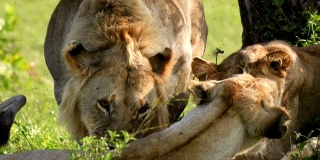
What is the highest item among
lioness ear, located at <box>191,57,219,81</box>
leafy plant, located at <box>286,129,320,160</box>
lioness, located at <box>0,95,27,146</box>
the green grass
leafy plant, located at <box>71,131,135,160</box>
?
lioness ear, located at <box>191,57,219,81</box>

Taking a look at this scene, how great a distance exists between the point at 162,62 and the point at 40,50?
334 inches

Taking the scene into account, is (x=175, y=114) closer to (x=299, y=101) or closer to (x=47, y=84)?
(x=299, y=101)

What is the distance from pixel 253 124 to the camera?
4852 mm

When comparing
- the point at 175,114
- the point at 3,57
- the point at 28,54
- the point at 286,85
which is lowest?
the point at 28,54

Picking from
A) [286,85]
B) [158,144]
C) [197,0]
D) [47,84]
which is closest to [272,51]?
[286,85]

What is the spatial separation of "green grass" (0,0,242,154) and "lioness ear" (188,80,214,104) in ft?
7.14

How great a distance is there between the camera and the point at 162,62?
660cm

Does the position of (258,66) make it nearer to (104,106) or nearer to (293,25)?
(104,106)

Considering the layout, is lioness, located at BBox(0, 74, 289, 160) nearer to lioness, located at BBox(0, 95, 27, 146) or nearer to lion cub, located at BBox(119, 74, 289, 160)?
lion cub, located at BBox(119, 74, 289, 160)

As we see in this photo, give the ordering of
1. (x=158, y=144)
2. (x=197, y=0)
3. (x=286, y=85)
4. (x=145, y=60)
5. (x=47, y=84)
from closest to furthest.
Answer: (x=158, y=144), (x=286, y=85), (x=145, y=60), (x=197, y=0), (x=47, y=84)

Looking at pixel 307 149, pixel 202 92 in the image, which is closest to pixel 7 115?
pixel 202 92

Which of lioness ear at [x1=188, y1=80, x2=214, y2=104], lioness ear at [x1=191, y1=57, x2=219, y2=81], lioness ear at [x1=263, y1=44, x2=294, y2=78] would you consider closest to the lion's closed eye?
lioness ear at [x1=191, y1=57, x2=219, y2=81]

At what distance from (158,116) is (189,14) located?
117cm

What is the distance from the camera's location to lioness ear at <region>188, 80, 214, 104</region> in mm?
4910
